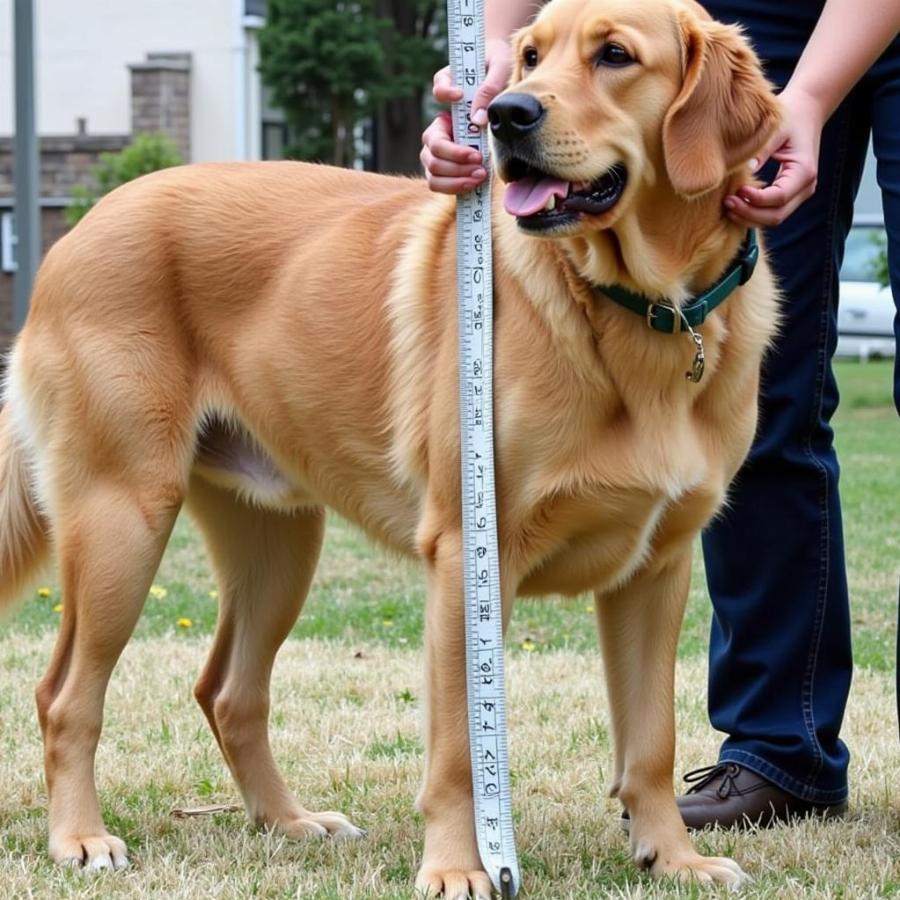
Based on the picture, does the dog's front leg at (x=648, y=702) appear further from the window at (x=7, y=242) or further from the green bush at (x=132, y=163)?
the window at (x=7, y=242)

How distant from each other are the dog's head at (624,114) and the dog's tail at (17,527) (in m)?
1.60

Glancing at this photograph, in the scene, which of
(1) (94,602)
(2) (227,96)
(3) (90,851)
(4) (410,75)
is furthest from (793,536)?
(2) (227,96)

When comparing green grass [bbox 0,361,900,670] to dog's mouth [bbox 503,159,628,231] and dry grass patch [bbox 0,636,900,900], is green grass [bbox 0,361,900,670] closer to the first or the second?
dry grass patch [bbox 0,636,900,900]

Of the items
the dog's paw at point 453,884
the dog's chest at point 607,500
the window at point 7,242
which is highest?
the dog's chest at point 607,500

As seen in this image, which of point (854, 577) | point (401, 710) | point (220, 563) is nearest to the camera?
point (220, 563)

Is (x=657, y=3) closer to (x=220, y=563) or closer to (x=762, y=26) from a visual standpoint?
(x=762, y=26)

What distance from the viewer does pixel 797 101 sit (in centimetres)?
340

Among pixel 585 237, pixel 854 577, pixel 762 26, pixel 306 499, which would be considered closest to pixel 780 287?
pixel 762 26

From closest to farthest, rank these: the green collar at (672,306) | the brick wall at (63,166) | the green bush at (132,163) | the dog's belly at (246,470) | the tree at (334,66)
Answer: the green collar at (672,306)
the dog's belly at (246,470)
the green bush at (132,163)
the tree at (334,66)
the brick wall at (63,166)

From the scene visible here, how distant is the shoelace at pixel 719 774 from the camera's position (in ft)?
13.4

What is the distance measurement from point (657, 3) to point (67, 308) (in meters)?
1.59

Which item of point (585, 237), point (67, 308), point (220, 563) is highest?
point (585, 237)

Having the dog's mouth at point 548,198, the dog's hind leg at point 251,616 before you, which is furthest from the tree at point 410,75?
the dog's mouth at point 548,198

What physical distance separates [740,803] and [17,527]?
6.47 ft
